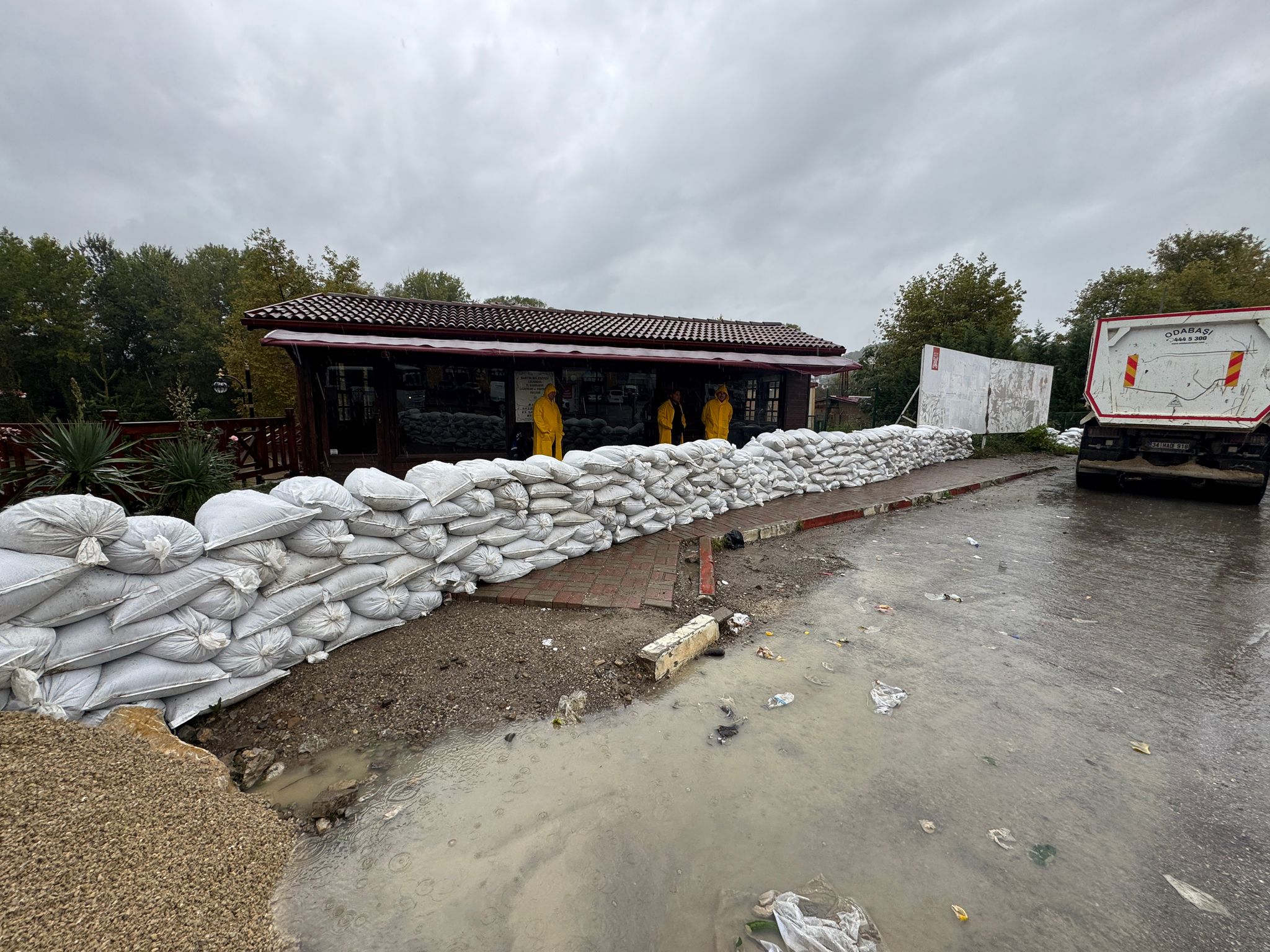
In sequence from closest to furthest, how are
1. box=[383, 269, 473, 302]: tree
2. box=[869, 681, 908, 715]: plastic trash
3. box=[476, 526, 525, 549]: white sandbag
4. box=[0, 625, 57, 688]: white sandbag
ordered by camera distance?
box=[0, 625, 57, 688]: white sandbag → box=[869, 681, 908, 715]: plastic trash → box=[476, 526, 525, 549]: white sandbag → box=[383, 269, 473, 302]: tree

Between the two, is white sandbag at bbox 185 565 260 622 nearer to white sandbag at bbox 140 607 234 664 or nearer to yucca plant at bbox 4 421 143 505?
white sandbag at bbox 140 607 234 664

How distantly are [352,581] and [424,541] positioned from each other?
49 centimetres

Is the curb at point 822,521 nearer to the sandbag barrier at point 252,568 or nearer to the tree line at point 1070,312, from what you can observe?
the sandbag barrier at point 252,568

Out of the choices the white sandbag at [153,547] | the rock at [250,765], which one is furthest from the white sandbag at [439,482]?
the rock at [250,765]

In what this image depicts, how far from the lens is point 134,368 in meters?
26.5

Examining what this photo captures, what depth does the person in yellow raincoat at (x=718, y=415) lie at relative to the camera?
32.1ft

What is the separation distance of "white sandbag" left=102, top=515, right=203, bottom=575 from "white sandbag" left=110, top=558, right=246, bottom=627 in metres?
0.03

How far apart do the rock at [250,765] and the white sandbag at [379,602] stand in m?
0.92

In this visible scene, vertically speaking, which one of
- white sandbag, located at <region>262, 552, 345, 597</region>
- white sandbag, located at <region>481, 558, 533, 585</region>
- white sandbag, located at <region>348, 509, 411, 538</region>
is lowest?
white sandbag, located at <region>481, 558, 533, 585</region>

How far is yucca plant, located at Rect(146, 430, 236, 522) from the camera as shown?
399 cm

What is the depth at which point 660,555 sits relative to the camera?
182 inches

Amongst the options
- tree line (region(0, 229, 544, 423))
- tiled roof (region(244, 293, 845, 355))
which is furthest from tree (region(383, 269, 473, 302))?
tiled roof (region(244, 293, 845, 355))

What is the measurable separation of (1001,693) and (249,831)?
10.8 ft

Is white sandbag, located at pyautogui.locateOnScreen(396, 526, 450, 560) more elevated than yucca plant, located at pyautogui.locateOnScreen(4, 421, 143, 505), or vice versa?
yucca plant, located at pyautogui.locateOnScreen(4, 421, 143, 505)
